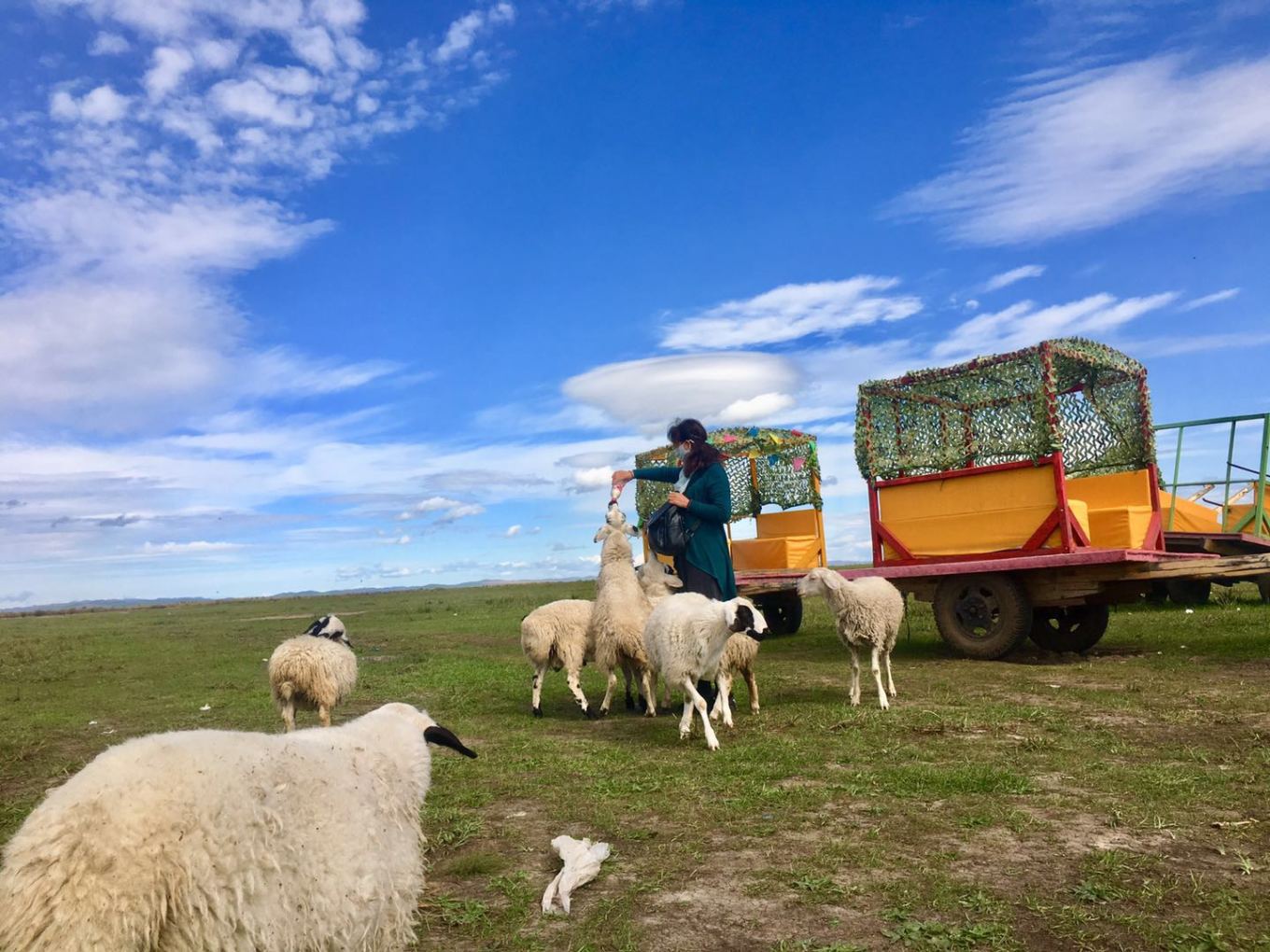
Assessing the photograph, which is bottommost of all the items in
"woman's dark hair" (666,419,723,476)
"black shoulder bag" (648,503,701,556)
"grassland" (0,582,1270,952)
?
"grassland" (0,582,1270,952)

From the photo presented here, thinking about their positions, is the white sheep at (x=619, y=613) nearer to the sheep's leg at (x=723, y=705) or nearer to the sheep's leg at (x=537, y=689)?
the sheep's leg at (x=537, y=689)

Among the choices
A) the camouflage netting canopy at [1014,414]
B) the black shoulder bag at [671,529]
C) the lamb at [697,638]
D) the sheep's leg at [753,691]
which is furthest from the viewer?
the camouflage netting canopy at [1014,414]

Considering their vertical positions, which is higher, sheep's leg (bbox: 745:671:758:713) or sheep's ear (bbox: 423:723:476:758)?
sheep's ear (bbox: 423:723:476:758)

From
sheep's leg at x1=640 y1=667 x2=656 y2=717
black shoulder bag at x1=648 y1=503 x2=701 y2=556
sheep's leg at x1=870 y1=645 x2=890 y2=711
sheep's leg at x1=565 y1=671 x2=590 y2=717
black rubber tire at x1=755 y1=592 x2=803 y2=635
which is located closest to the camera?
black shoulder bag at x1=648 y1=503 x2=701 y2=556

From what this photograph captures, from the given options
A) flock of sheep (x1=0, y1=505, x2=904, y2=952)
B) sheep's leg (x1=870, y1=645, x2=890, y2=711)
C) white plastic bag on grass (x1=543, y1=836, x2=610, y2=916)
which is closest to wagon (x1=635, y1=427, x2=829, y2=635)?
sheep's leg (x1=870, y1=645, x2=890, y2=711)

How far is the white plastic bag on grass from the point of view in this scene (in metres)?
4.04

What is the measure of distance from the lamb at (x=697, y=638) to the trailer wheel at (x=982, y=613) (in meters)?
5.52

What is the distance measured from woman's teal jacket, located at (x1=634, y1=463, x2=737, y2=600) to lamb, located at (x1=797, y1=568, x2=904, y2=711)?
1657mm

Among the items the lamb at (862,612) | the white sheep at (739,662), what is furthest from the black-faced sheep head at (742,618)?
the lamb at (862,612)

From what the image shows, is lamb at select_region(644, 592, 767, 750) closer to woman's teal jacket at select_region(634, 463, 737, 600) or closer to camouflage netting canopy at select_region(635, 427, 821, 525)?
woman's teal jacket at select_region(634, 463, 737, 600)

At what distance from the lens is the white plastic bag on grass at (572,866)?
404cm

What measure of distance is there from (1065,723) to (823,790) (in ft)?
9.98

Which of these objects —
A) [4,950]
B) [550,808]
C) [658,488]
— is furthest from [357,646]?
[4,950]

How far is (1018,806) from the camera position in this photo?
5125mm
